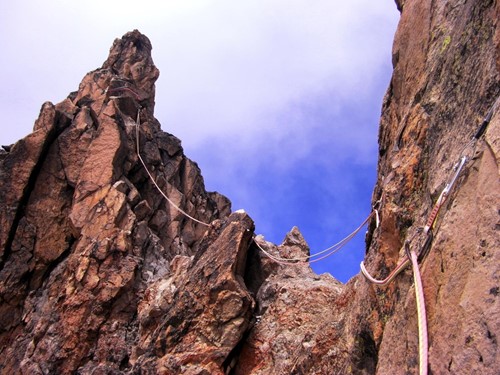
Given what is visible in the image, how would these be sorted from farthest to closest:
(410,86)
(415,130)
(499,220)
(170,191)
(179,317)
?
(170,191) < (179,317) < (410,86) < (415,130) < (499,220)

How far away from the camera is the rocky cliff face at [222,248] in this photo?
6.28 meters

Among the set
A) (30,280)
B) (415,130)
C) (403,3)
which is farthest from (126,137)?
(415,130)

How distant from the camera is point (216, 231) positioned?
21.8 m

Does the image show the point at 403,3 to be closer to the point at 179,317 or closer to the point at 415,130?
the point at 415,130

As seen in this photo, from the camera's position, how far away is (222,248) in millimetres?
20359

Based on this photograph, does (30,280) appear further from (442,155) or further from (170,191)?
(442,155)

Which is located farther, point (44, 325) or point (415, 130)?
point (44, 325)

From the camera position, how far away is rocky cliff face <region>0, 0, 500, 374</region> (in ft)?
20.6

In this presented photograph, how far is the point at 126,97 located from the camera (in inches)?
1383

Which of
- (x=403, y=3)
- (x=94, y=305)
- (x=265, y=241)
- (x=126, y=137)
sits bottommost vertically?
(x=94, y=305)

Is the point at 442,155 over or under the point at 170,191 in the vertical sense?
under

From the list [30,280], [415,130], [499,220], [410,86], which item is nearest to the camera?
[499,220]

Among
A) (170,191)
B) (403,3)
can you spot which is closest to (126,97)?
(170,191)

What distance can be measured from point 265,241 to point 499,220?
58.0ft
